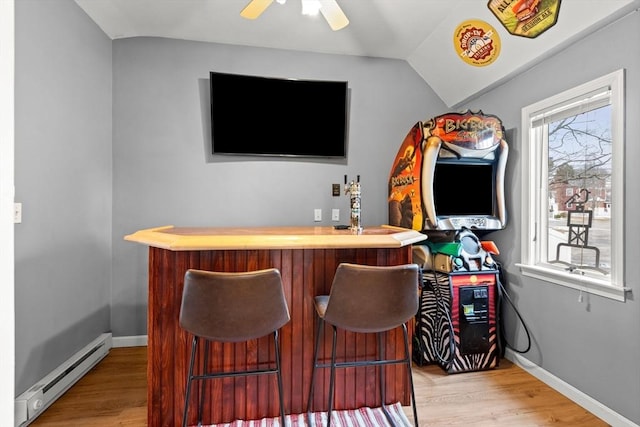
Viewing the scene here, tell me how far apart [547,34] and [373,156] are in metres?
1.63

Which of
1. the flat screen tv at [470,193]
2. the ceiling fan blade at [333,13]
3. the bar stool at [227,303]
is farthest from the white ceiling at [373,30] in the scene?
the bar stool at [227,303]

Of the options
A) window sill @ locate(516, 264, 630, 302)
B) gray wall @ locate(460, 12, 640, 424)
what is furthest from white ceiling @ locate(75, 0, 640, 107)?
window sill @ locate(516, 264, 630, 302)

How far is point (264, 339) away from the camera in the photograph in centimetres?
189

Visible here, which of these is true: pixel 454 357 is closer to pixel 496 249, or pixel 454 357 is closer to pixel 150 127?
pixel 496 249

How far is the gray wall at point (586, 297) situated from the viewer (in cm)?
180

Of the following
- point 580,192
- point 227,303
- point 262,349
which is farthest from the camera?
point 580,192

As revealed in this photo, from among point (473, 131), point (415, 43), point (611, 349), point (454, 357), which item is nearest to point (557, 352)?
point (611, 349)

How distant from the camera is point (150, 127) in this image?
2934 millimetres

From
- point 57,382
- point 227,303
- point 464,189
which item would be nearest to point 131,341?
point 57,382

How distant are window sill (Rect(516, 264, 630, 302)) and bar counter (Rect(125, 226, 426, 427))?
1.14m

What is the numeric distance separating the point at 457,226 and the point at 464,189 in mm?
332

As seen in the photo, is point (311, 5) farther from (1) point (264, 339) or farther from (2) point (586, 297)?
(2) point (586, 297)

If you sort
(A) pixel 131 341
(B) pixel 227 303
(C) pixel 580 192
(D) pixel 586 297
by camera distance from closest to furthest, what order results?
(B) pixel 227 303 → (D) pixel 586 297 → (C) pixel 580 192 → (A) pixel 131 341
